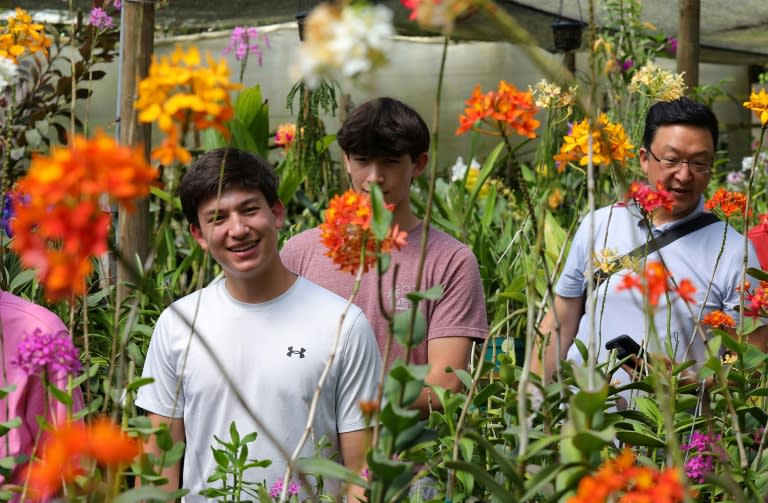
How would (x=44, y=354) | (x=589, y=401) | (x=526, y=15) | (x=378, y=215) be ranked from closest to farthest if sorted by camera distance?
(x=589, y=401), (x=378, y=215), (x=44, y=354), (x=526, y=15)

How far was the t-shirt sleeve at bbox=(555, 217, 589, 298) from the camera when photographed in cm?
208

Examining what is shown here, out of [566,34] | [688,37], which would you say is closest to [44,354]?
[688,37]

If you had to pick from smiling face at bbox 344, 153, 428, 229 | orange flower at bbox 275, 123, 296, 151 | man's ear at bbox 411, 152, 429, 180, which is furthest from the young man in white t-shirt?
orange flower at bbox 275, 123, 296, 151

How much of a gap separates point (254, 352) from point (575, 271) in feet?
2.56

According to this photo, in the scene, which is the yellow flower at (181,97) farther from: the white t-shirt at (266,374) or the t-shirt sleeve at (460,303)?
the t-shirt sleeve at (460,303)

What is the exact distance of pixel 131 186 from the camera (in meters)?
0.60

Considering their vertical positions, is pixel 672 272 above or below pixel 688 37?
below

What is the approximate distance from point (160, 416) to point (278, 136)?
2806mm

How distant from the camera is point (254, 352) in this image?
5.31ft

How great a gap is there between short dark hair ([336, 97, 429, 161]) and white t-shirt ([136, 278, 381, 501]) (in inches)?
14.8

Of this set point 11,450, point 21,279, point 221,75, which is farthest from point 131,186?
point 21,279

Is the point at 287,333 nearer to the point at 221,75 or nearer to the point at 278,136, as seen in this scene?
the point at 221,75

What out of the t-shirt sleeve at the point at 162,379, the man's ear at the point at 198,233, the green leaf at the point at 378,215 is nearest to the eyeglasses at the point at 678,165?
the man's ear at the point at 198,233

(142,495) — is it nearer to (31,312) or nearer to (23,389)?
(23,389)
